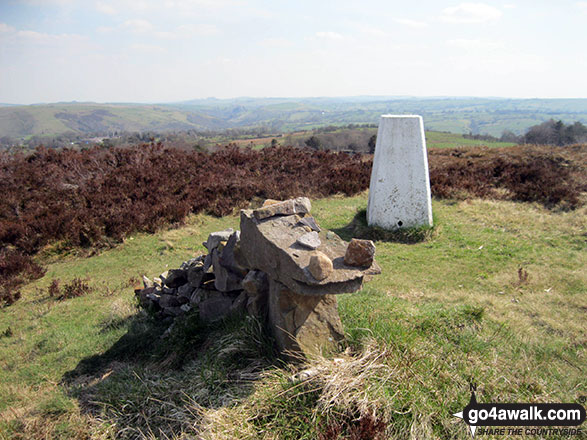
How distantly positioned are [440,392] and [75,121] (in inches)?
7099

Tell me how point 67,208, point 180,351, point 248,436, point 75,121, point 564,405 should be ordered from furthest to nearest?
1. point 75,121
2. point 67,208
3. point 180,351
4. point 564,405
5. point 248,436

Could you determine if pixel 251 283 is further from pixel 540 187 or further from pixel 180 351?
A: pixel 540 187

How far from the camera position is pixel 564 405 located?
3236 mm

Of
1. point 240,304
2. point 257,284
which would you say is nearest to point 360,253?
point 257,284

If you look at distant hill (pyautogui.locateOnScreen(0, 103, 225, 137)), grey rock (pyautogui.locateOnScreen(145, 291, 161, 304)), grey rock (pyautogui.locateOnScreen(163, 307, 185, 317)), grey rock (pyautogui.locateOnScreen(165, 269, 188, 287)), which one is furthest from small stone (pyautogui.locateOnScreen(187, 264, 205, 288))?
distant hill (pyautogui.locateOnScreen(0, 103, 225, 137))

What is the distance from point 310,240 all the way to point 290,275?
0.49 m

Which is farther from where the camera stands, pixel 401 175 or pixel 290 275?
pixel 401 175

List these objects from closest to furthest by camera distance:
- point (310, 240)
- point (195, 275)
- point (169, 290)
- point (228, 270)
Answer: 1. point (310, 240)
2. point (228, 270)
3. point (195, 275)
4. point (169, 290)

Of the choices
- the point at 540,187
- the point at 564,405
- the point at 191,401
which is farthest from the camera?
the point at 540,187

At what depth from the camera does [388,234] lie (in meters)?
9.48

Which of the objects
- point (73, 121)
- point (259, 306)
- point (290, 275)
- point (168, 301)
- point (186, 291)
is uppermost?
point (73, 121)

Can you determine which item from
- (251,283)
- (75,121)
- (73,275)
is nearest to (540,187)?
(251,283)

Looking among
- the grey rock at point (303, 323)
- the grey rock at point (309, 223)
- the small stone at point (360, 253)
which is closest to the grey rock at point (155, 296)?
the grey rock at point (303, 323)

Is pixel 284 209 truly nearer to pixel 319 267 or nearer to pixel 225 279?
pixel 319 267
